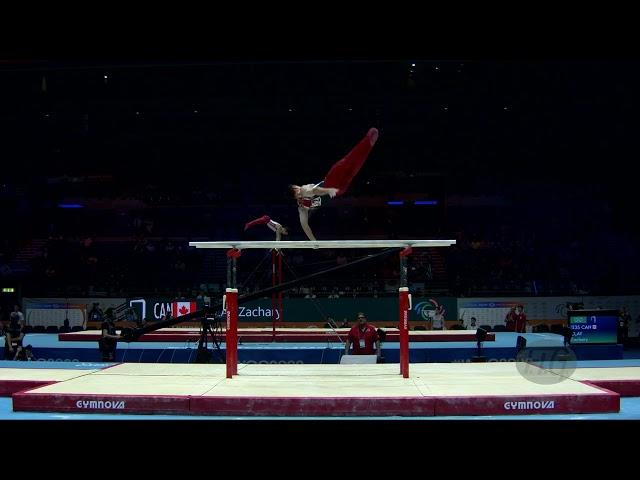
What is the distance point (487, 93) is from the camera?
18.7 meters

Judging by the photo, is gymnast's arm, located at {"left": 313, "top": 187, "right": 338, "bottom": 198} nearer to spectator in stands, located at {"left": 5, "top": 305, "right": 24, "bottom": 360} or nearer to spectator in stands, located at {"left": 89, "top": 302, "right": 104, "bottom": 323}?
spectator in stands, located at {"left": 5, "top": 305, "right": 24, "bottom": 360}

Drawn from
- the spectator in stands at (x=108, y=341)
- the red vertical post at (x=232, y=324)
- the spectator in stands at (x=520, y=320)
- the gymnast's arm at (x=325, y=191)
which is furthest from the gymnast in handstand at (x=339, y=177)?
the spectator in stands at (x=520, y=320)

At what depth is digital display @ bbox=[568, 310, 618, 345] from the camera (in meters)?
11.3

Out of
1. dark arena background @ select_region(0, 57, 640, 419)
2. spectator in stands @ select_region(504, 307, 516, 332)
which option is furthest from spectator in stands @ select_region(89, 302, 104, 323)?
spectator in stands @ select_region(504, 307, 516, 332)

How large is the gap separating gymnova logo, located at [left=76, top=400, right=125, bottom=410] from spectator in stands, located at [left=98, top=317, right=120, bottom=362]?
4422mm

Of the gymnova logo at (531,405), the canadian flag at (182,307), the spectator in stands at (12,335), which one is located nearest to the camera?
the gymnova logo at (531,405)

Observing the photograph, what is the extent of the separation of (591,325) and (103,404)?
9.08 m

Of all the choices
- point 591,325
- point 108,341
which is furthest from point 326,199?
point 591,325

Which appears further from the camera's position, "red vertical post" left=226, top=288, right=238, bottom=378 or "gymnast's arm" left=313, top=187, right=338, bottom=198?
"gymnast's arm" left=313, top=187, right=338, bottom=198

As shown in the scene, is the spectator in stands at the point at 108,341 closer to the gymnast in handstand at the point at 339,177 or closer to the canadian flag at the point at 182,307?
the gymnast in handstand at the point at 339,177

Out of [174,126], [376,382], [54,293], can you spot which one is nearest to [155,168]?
[174,126]

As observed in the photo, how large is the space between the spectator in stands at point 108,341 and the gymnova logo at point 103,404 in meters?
4.42

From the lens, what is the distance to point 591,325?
37.3ft

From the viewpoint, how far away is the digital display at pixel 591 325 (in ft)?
37.1
